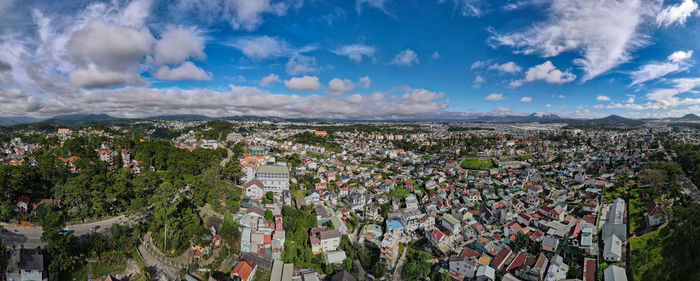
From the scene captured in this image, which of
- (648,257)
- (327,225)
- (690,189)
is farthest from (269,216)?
(690,189)

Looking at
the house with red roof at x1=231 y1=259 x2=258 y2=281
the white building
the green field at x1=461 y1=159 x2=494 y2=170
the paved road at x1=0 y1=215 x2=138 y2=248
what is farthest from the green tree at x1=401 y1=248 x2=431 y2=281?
the green field at x1=461 y1=159 x2=494 y2=170

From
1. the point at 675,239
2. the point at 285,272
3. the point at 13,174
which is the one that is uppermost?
the point at 13,174

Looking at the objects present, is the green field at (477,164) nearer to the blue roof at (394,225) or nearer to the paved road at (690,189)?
the paved road at (690,189)

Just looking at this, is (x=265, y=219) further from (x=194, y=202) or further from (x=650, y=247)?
(x=650, y=247)

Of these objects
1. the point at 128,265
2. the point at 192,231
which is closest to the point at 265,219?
the point at 192,231

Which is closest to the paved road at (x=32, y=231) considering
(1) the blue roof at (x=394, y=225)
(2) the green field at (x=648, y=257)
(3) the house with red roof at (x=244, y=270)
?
(3) the house with red roof at (x=244, y=270)

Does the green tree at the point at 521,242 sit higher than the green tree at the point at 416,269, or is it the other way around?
the green tree at the point at 521,242
